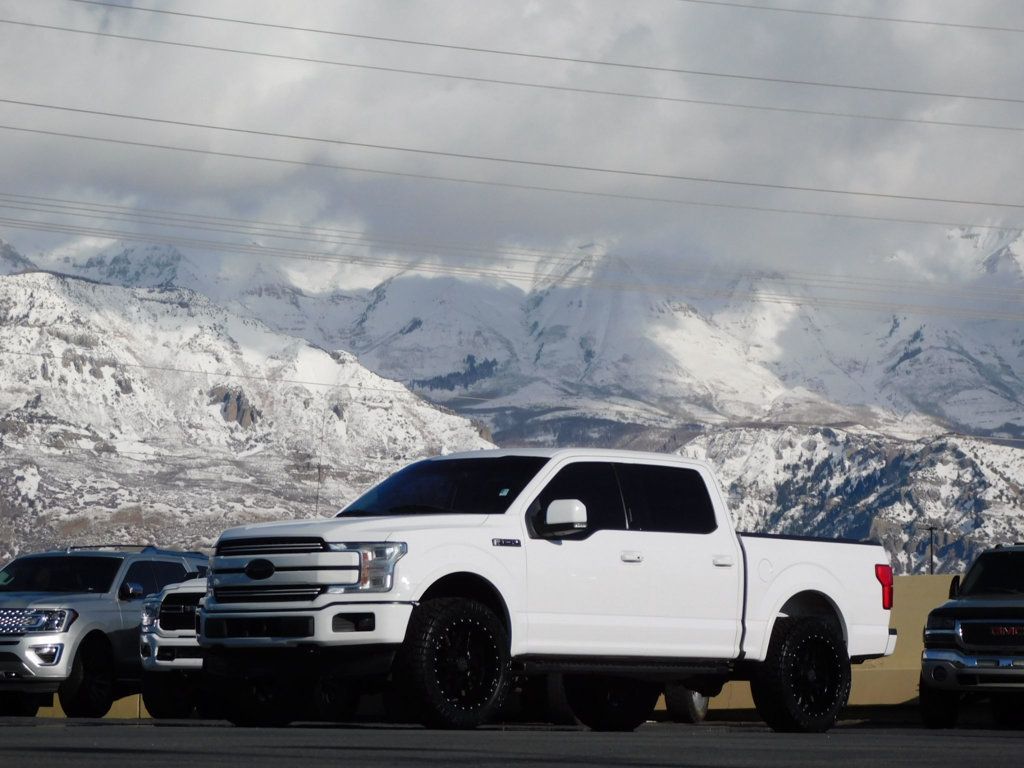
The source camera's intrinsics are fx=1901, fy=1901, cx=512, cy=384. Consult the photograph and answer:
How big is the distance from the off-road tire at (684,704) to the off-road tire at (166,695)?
5.41 metres

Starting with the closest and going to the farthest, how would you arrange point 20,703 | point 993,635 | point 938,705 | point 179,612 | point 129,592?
point 993,635 → point 938,705 → point 179,612 → point 129,592 → point 20,703

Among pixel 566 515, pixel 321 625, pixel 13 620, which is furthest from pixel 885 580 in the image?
pixel 13 620

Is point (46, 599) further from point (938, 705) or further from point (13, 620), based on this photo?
point (938, 705)

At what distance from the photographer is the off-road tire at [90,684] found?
2127cm

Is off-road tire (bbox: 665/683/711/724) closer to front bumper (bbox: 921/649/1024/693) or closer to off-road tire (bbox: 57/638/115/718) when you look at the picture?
front bumper (bbox: 921/649/1024/693)

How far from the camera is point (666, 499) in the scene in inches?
622

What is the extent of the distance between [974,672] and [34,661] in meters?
10.1

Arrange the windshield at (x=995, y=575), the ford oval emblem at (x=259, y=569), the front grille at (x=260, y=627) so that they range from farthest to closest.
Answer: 1. the windshield at (x=995, y=575)
2. the ford oval emblem at (x=259, y=569)
3. the front grille at (x=260, y=627)

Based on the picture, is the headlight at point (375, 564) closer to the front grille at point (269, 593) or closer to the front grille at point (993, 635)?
the front grille at point (269, 593)

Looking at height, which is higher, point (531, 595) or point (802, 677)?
point (531, 595)

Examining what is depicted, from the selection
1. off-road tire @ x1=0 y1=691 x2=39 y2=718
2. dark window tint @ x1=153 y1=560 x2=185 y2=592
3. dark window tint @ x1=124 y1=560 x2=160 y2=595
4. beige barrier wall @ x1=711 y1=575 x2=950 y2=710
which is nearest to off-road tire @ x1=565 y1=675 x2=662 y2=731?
beige barrier wall @ x1=711 y1=575 x2=950 y2=710

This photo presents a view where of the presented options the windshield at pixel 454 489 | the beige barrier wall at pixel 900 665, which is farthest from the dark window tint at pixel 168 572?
the windshield at pixel 454 489

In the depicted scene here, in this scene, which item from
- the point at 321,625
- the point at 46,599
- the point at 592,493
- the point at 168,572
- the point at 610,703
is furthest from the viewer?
the point at 168,572

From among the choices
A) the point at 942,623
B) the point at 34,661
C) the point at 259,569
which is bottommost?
the point at 34,661
